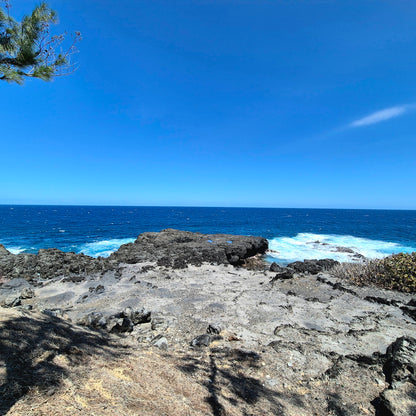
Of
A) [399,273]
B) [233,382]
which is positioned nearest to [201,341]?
[233,382]

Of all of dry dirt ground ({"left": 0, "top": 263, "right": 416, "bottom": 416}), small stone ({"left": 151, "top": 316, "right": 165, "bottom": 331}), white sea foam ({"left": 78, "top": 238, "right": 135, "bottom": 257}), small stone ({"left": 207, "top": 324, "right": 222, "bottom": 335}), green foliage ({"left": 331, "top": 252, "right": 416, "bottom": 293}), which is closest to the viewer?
dry dirt ground ({"left": 0, "top": 263, "right": 416, "bottom": 416})

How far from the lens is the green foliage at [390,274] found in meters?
10.0

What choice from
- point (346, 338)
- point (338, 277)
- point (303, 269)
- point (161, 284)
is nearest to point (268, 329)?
point (346, 338)

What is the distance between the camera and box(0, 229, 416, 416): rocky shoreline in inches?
140

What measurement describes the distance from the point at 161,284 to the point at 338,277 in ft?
32.6

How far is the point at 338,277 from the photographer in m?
12.4

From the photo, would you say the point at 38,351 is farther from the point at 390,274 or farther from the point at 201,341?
the point at 390,274

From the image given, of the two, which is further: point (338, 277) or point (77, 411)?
point (338, 277)

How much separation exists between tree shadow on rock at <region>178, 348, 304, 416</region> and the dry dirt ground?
0.06 feet

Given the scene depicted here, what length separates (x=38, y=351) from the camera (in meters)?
3.49

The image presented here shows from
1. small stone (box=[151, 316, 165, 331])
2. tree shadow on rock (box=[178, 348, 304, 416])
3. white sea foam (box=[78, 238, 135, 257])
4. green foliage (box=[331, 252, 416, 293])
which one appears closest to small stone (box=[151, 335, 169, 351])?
small stone (box=[151, 316, 165, 331])

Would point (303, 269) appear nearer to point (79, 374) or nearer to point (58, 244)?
point (79, 374)

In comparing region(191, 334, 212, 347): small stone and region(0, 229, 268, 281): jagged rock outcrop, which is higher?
region(191, 334, 212, 347): small stone

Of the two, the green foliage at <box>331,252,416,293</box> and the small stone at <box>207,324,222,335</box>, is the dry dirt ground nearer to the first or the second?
the small stone at <box>207,324,222,335</box>
